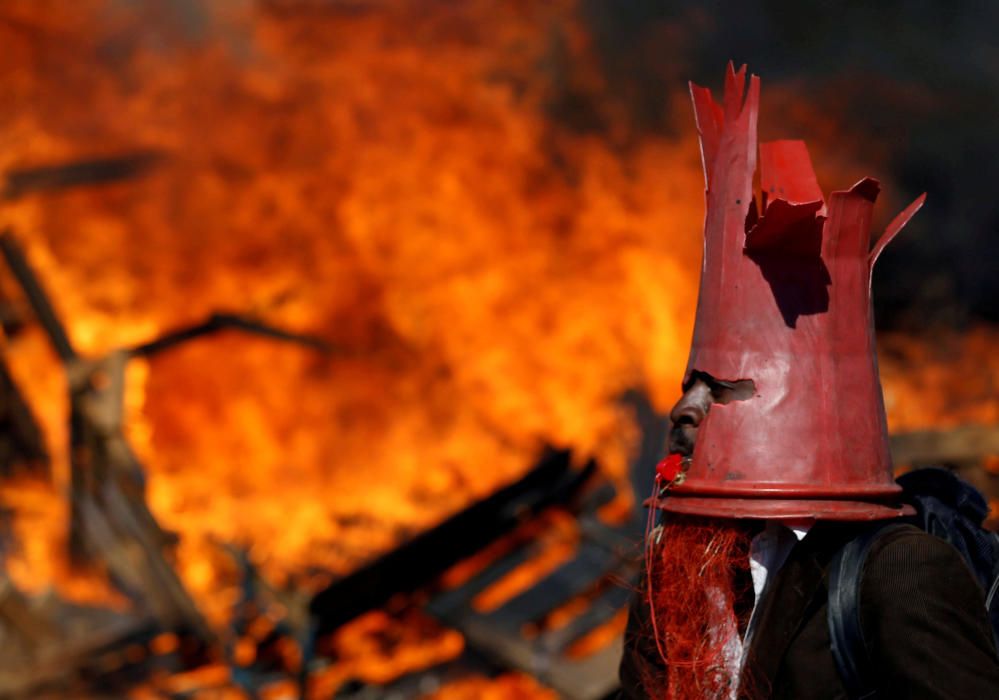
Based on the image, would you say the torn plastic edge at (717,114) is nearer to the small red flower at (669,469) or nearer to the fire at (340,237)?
the small red flower at (669,469)

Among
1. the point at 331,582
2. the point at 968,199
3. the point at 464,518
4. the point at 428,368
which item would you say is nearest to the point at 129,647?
the point at 331,582

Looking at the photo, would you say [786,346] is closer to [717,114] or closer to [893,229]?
[893,229]

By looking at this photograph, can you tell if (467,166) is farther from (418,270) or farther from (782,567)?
(782,567)

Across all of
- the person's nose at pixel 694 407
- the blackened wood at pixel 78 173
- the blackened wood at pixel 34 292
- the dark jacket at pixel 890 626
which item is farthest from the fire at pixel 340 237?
the dark jacket at pixel 890 626

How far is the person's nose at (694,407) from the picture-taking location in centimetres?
233

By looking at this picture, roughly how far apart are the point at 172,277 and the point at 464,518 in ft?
16.2

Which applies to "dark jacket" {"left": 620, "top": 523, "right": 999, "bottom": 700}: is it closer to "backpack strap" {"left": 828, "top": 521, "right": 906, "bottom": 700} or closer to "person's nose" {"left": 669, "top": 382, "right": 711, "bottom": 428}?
"backpack strap" {"left": 828, "top": 521, "right": 906, "bottom": 700}

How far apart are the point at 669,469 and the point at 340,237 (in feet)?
28.2

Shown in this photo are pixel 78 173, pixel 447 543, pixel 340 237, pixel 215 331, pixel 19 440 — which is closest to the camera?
pixel 447 543

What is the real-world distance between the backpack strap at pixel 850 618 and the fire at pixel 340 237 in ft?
25.3

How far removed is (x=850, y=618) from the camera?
2.01 meters

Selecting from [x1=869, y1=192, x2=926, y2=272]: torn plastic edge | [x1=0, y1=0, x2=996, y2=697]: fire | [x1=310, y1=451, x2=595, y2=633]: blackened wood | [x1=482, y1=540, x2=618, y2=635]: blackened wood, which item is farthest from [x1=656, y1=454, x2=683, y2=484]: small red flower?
[x1=0, y1=0, x2=996, y2=697]: fire

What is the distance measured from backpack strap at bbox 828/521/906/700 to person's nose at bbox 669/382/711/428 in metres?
0.41

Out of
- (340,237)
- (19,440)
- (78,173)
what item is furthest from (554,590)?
(78,173)
